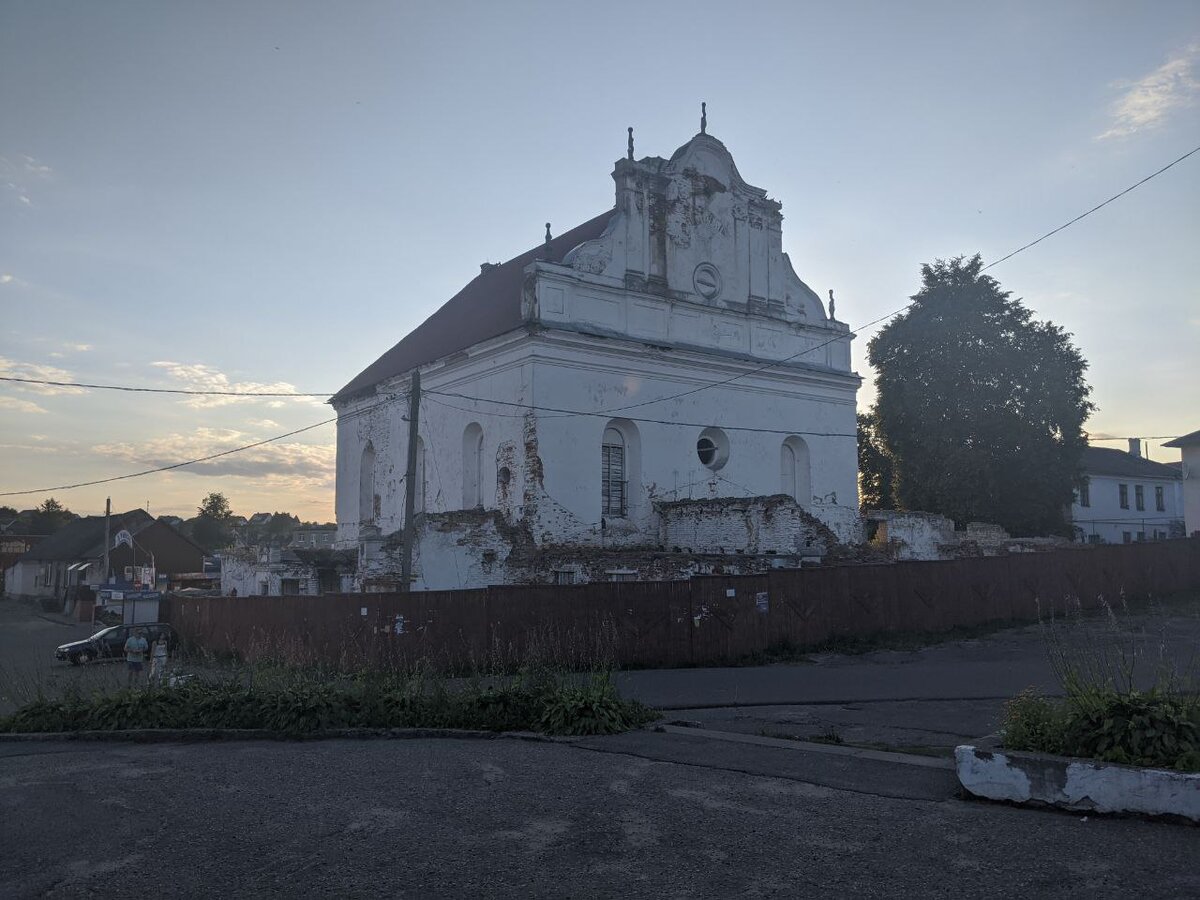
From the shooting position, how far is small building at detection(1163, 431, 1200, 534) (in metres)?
43.5

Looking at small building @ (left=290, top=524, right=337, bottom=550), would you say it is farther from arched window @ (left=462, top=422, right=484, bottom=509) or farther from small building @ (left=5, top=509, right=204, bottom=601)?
small building @ (left=5, top=509, right=204, bottom=601)

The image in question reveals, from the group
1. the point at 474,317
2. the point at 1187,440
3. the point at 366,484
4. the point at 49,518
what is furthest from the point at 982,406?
the point at 49,518

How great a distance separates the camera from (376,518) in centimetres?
3475

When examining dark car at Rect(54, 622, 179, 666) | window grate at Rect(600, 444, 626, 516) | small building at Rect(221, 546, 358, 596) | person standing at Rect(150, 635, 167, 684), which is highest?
window grate at Rect(600, 444, 626, 516)

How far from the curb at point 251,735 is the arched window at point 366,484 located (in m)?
23.1

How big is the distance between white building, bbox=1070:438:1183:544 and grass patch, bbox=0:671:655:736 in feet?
168

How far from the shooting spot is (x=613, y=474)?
28.1 metres

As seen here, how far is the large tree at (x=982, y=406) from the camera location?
38906 mm

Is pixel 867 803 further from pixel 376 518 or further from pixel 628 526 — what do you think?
pixel 376 518

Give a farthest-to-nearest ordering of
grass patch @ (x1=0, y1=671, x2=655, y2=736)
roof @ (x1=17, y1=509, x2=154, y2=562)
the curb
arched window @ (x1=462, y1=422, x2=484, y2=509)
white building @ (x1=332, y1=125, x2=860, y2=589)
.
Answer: roof @ (x1=17, y1=509, x2=154, y2=562), arched window @ (x1=462, y1=422, x2=484, y2=509), white building @ (x1=332, y1=125, x2=860, y2=589), grass patch @ (x1=0, y1=671, x2=655, y2=736), the curb

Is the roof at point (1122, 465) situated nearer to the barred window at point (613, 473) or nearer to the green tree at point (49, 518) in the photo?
the barred window at point (613, 473)

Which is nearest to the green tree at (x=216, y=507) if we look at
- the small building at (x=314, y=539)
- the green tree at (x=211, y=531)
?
the green tree at (x=211, y=531)

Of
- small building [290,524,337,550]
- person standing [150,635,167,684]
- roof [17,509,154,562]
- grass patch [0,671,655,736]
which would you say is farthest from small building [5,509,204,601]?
grass patch [0,671,655,736]

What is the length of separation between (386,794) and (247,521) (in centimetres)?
9713
